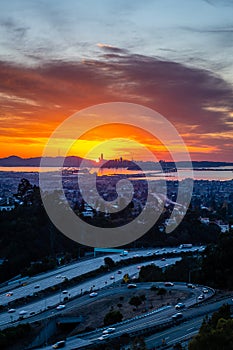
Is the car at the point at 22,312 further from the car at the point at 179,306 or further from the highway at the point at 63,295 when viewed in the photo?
the car at the point at 179,306

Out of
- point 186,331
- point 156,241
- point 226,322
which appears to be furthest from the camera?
point 156,241

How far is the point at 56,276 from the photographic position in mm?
18062

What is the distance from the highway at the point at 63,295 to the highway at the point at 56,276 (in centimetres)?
96

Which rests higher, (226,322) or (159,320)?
(226,322)

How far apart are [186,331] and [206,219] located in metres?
24.2

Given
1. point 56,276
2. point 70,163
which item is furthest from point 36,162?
point 56,276

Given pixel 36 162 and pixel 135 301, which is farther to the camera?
pixel 36 162

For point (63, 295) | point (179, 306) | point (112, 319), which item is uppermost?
point (179, 306)

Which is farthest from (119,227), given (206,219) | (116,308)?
(116,308)

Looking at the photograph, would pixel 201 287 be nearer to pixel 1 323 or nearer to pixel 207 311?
pixel 207 311

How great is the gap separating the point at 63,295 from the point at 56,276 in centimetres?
272

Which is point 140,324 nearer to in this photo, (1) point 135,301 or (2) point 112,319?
(2) point 112,319

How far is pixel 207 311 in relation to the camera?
1048 centimetres

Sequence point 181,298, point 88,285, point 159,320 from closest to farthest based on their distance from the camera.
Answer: point 159,320 → point 181,298 → point 88,285
